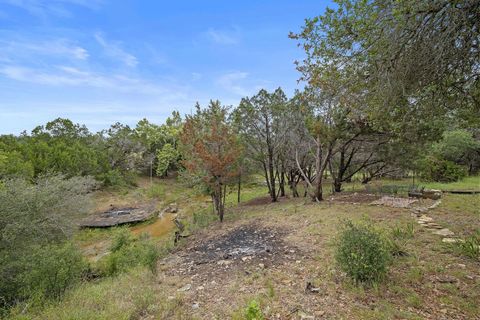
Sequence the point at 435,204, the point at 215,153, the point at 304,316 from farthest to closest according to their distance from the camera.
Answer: the point at 215,153, the point at 435,204, the point at 304,316

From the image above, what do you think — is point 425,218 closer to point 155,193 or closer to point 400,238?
point 400,238

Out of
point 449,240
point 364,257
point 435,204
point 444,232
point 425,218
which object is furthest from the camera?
point 435,204

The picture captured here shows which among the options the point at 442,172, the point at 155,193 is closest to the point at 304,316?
the point at 442,172

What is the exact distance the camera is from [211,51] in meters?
10.7

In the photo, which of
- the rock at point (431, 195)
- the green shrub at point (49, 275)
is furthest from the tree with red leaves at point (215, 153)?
the rock at point (431, 195)

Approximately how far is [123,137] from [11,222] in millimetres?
22174

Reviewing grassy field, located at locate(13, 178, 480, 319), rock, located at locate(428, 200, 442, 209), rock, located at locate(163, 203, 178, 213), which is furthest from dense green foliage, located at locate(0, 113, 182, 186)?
rock, located at locate(428, 200, 442, 209)

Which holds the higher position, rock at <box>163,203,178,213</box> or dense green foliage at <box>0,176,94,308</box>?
dense green foliage at <box>0,176,94,308</box>

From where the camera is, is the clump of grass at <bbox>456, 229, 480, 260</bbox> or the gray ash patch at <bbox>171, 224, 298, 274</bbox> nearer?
the clump of grass at <bbox>456, 229, 480, 260</bbox>

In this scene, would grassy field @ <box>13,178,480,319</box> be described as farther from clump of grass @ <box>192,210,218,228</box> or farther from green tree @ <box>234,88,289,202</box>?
green tree @ <box>234,88,289,202</box>

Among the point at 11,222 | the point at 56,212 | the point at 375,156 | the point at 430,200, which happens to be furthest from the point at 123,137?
the point at 430,200

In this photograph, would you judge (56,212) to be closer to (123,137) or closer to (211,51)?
(211,51)

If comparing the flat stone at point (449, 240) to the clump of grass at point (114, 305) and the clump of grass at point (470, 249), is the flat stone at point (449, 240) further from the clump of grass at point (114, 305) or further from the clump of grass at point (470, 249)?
the clump of grass at point (114, 305)

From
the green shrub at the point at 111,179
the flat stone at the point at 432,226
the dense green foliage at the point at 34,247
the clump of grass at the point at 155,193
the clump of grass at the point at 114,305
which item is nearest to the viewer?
the clump of grass at the point at 114,305
